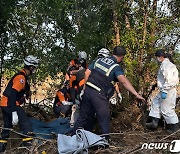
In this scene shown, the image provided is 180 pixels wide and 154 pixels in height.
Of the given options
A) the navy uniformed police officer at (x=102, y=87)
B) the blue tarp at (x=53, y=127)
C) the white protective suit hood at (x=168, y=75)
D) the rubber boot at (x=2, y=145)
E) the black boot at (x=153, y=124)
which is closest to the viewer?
the navy uniformed police officer at (x=102, y=87)

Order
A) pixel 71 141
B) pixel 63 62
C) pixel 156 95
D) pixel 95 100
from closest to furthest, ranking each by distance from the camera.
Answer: pixel 71 141 < pixel 95 100 < pixel 156 95 < pixel 63 62

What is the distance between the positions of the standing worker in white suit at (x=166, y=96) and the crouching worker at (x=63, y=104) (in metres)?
1.59

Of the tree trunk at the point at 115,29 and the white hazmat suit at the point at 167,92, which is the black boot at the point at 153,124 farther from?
the tree trunk at the point at 115,29

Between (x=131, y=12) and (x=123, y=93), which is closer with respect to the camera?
(x=123, y=93)

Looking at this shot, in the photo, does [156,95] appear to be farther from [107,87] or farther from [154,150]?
[154,150]

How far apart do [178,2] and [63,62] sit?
11.1 ft

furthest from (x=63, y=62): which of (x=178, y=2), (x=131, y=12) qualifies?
(x=178, y=2)

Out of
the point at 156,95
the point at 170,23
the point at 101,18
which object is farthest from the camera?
the point at 101,18

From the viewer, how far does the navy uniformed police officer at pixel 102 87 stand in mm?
6625

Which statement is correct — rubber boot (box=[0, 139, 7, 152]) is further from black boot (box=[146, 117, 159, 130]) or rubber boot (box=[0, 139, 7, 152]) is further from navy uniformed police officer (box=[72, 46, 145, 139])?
black boot (box=[146, 117, 159, 130])

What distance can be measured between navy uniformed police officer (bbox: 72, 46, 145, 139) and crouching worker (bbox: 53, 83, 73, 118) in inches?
62.5

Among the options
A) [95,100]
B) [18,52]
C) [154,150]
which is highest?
[18,52]

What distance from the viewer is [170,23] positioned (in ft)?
29.5

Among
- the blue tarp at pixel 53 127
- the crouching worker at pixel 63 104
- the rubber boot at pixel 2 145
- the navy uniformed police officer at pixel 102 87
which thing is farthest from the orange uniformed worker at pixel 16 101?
the crouching worker at pixel 63 104
